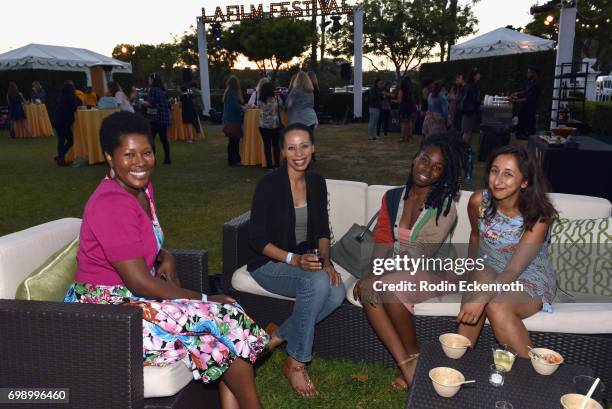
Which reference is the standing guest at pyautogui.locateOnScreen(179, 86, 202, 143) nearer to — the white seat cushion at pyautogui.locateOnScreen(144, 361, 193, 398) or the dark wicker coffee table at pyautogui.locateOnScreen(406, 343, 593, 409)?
the white seat cushion at pyautogui.locateOnScreen(144, 361, 193, 398)

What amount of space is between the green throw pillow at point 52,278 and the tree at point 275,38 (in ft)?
110

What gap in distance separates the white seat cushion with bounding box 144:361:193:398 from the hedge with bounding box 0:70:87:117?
20.6 metres

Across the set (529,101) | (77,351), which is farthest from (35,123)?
(77,351)

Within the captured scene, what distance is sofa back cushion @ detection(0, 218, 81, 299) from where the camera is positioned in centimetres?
219

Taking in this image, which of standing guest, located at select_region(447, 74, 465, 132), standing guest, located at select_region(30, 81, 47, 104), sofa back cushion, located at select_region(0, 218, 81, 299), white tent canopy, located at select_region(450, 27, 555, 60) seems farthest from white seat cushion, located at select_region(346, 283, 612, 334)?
standing guest, located at select_region(30, 81, 47, 104)

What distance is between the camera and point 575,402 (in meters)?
1.78

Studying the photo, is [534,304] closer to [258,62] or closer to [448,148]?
[448,148]

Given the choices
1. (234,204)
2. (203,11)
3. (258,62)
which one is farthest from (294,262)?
(258,62)

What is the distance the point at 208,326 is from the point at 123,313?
1.25 feet

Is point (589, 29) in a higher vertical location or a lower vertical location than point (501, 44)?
higher

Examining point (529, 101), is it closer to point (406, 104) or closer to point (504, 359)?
point (406, 104)

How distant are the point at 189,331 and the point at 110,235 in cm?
51

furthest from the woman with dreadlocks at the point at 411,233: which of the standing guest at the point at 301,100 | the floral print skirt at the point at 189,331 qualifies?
the standing guest at the point at 301,100

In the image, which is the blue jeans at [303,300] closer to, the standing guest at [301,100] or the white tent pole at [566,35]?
the standing guest at [301,100]
